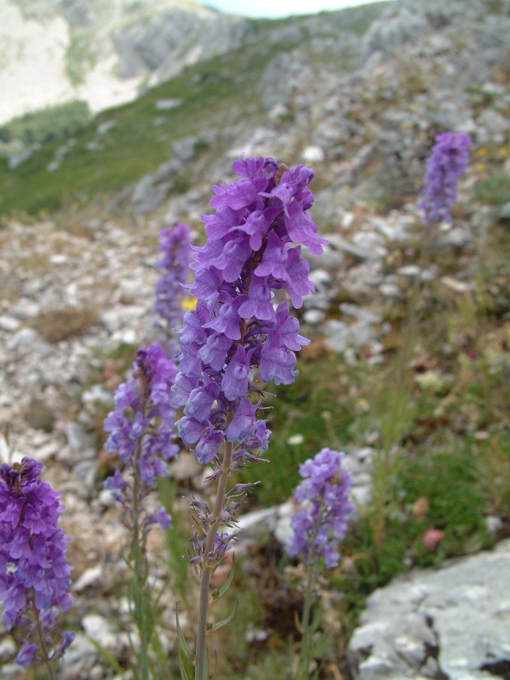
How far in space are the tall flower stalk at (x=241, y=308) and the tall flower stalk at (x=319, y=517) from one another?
39.8 inches

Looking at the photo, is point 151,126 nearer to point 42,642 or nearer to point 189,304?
point 189,304

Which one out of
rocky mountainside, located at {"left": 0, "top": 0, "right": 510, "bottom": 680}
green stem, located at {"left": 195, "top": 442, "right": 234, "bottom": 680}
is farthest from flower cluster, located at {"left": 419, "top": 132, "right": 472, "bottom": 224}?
green stem, located at {"left": 195, "top": 442, "right": 234, "bottom": 680}

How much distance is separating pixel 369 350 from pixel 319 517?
3.80 m

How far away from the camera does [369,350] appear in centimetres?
596

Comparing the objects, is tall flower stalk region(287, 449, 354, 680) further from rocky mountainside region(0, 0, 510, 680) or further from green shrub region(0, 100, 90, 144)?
green shrub region(0, 100, 90, 144)

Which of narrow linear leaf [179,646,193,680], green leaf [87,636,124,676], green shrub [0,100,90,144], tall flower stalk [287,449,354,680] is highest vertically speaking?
narrow linear leaf [179,646,193,680]

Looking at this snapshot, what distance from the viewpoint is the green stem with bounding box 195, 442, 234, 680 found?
1.49m

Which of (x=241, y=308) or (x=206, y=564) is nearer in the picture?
(x=241, y=308)

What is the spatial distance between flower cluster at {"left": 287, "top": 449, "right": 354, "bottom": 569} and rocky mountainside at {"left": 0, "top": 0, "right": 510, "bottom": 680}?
0.98 m

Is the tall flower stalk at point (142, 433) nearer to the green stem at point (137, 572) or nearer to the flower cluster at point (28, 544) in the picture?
the green stem at point (137, 572)

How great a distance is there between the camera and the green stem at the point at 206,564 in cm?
149

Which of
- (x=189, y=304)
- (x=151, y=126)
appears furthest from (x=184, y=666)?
(x=151, y=126)

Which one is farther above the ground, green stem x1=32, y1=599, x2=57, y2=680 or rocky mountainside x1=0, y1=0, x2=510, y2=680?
green stem x1=32, y1=599, x2=57, y2=680

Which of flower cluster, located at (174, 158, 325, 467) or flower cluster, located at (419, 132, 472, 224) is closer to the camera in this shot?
flower cluster, located at (174, 158, 325, 467)
